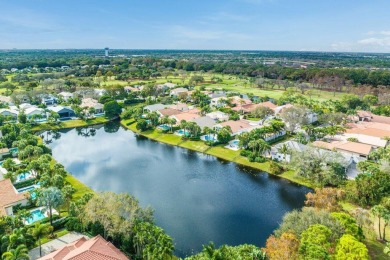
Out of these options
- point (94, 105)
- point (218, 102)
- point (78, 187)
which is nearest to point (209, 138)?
point (78, 187)

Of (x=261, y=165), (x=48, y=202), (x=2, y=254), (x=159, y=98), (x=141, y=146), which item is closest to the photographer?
(x=2, y=254)

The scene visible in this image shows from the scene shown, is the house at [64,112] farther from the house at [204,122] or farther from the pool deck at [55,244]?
the pool deck at [55,244]

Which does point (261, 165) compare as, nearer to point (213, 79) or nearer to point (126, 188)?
point (126, 188)

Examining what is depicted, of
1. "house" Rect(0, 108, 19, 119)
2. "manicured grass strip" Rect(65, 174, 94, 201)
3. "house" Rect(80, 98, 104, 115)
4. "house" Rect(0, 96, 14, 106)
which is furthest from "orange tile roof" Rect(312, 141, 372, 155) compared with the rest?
"house" Rect(0, 96, 14, 106)

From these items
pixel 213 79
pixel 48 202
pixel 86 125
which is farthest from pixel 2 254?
pixel 213 79

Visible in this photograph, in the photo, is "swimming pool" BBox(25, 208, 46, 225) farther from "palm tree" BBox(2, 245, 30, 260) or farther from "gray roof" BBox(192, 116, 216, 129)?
"gray roof" BBox(192, 116, 216, 129)

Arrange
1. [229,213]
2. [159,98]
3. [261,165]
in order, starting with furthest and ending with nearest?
[159,98] → [261,165] → [229,213]
